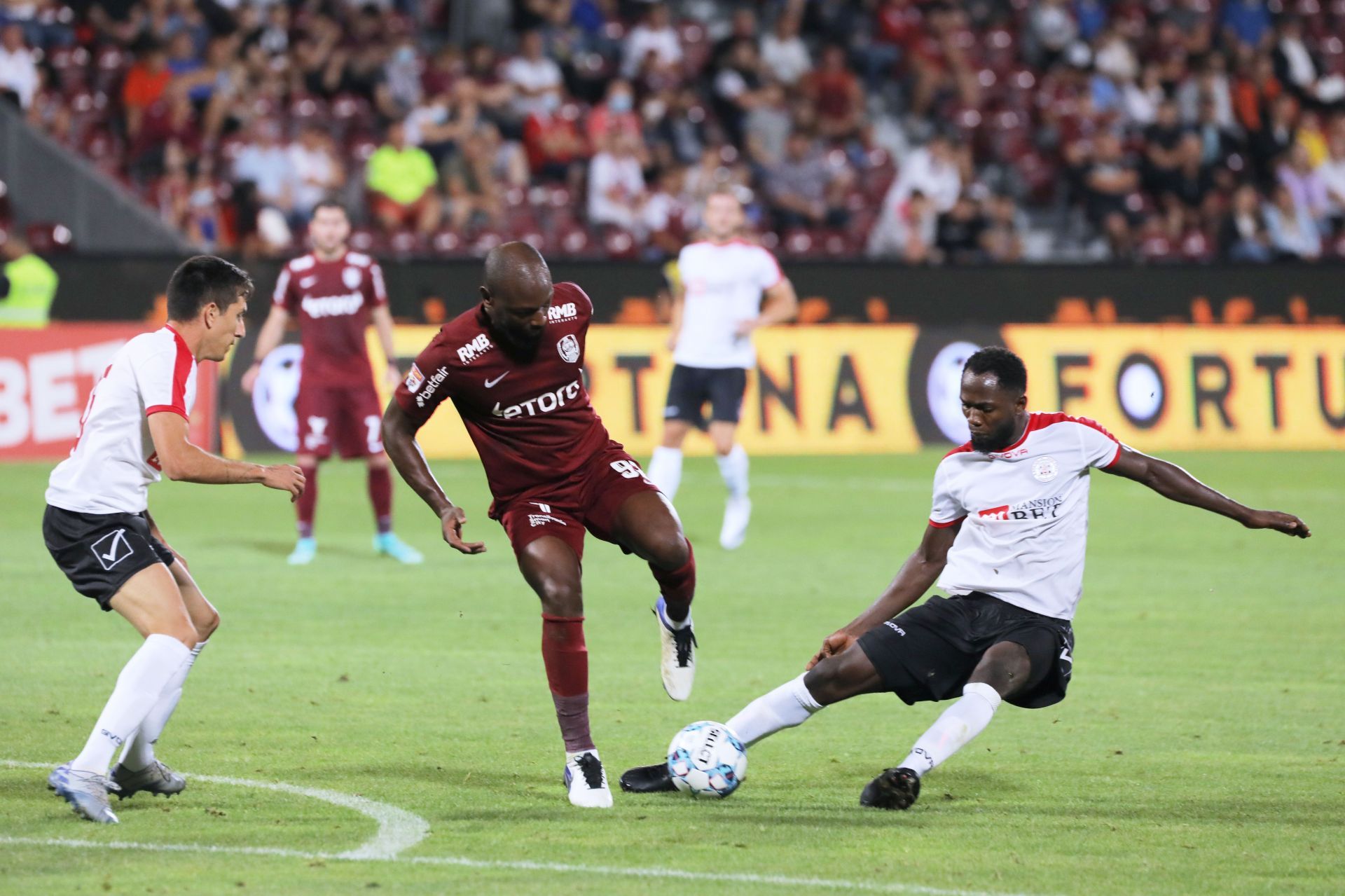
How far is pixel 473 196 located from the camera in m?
21.4

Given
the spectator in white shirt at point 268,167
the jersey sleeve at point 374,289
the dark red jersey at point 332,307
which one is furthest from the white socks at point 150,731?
the spectator in white shirt at point 268,167

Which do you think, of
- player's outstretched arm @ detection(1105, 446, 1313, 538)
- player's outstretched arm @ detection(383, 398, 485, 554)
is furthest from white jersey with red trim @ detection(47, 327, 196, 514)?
player's outstretched arm @ detection(1105, 446, 1313, 538)

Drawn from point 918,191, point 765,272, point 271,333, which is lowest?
point 271,333

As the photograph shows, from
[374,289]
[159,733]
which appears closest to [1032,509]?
[159,733]

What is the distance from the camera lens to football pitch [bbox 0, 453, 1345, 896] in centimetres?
532

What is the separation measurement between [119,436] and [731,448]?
8051mm

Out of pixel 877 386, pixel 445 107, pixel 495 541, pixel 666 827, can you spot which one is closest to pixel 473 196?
pixel 445 107

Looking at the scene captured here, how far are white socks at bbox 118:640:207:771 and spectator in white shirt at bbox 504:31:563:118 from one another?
1708cm

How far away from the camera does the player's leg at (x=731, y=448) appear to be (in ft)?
44.4

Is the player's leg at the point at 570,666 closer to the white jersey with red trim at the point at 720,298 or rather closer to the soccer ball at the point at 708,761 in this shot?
the soccer ball at the point at 708,761

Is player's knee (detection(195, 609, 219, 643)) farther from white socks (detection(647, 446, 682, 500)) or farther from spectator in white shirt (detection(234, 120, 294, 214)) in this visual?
spectator in white shirt (detection(234, 120, 294, 214))

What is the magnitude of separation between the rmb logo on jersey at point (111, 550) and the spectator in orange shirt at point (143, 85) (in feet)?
52.1

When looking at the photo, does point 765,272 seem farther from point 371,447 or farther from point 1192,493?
point 1192,493

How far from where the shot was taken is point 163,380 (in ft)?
19.3
